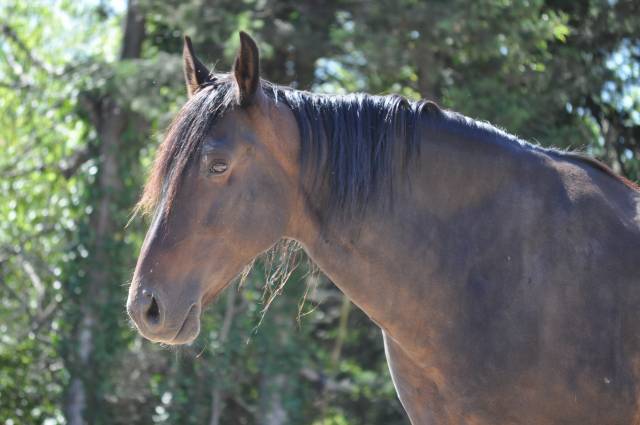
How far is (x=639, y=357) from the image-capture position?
2646 millimetres

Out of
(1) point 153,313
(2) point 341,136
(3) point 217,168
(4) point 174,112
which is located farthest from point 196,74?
(4) point 174,112

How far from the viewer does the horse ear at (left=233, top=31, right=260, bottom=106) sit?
8.65 ft

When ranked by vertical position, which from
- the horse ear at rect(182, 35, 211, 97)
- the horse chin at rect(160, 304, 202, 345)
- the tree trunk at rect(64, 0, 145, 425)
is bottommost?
the tree trunk at rect(64, 0, 145, 425)

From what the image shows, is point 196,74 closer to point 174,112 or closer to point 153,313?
point 153,313

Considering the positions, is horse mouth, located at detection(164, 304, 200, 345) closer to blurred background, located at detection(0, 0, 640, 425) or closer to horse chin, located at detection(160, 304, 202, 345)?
horse chin, located at detection(160, 304, 202, 345)

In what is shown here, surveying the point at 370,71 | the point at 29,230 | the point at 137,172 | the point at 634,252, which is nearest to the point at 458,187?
the point at 634,252

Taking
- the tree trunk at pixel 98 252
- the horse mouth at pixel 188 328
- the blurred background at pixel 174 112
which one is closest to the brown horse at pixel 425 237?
the horse mouth at pixel 188 328

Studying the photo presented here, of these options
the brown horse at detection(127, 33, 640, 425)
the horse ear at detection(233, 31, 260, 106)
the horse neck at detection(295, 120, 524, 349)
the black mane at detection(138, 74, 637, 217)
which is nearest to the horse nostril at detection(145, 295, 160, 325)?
the brown horse at detection(127, 33, 640, 425)

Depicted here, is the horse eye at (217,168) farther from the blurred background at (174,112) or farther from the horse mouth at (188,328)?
the blurred background at (174,112)

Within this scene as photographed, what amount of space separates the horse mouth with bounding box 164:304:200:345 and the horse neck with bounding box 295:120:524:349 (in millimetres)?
479

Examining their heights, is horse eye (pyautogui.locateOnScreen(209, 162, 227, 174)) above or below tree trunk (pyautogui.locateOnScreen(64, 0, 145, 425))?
above

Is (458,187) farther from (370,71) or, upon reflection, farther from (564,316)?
(370,71)

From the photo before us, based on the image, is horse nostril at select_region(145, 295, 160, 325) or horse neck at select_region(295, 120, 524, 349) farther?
horse neck at select_region(295, 120, 524, 349)

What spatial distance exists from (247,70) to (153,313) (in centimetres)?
82
